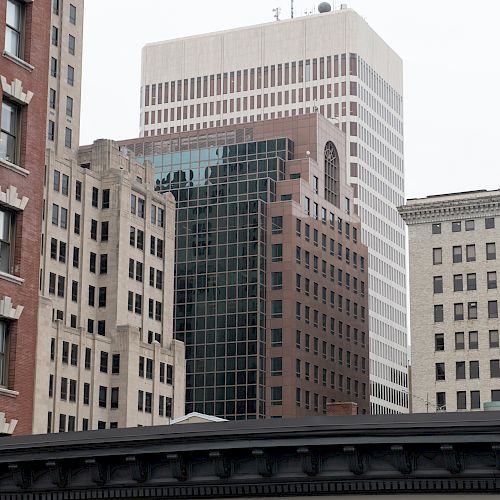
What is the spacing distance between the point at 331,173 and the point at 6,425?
125 m

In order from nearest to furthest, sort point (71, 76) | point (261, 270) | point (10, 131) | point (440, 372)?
point (10, 131), point (440, 372), point (71, 76), point (261, 270)

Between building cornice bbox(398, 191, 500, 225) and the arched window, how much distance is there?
3471cm

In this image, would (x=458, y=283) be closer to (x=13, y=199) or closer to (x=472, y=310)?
(x=472, y=310)

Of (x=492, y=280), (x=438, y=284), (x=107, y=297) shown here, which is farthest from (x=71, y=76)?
(x=492, y=280)

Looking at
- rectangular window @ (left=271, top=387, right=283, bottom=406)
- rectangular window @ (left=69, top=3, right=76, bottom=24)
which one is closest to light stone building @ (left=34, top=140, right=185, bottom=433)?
rectangular window @ (left=69, top=3, right=76, bottom=24)

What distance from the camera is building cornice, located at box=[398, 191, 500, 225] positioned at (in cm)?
11712

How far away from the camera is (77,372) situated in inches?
4284

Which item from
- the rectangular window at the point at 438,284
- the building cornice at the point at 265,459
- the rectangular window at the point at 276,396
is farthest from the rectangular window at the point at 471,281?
the building cornice at the point at 265,459

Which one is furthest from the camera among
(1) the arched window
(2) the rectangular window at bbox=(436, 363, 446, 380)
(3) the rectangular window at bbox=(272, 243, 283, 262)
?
(1) the arched window

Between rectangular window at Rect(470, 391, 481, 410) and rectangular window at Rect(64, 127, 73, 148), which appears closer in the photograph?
rectangular window at Rect(470, 391, 481, 410)

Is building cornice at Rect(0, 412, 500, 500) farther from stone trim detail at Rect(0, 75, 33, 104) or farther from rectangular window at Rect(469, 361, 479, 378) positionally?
rectangular window at Rect(469, 361, 479, 378)

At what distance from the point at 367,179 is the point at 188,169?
145 ft

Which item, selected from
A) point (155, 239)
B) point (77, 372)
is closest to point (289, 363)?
point (155, 239)

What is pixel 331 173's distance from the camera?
15525cm
